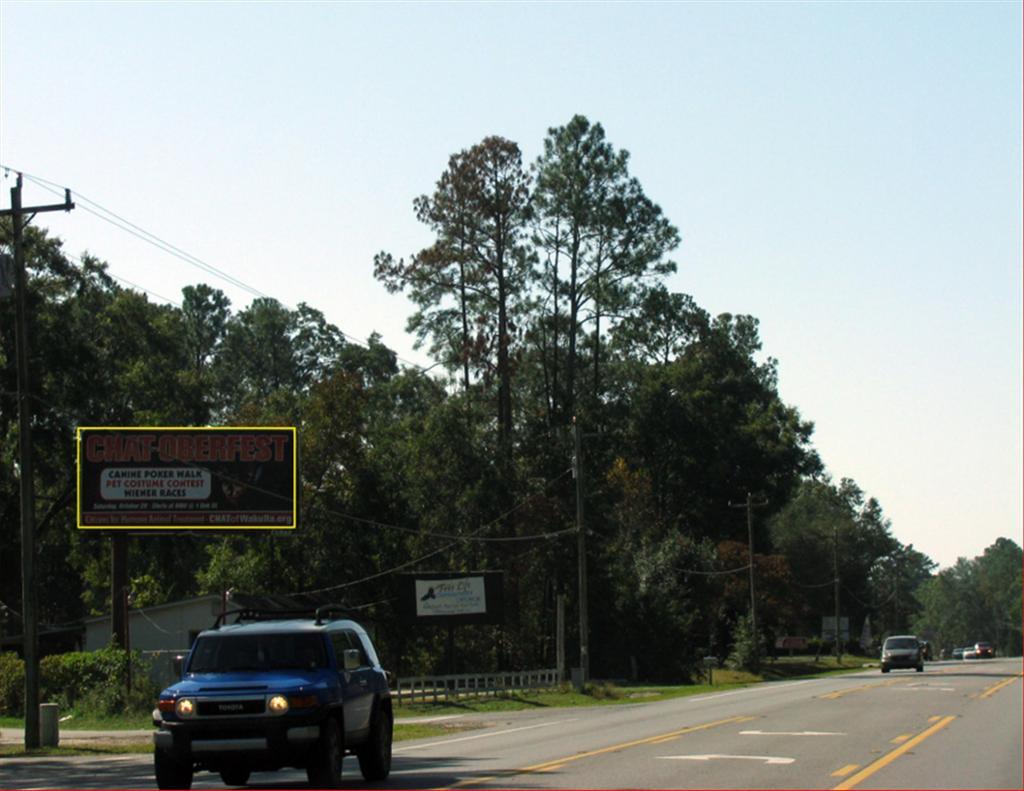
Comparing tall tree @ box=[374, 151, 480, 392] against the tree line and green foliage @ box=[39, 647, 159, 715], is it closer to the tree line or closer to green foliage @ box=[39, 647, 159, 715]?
the tree line

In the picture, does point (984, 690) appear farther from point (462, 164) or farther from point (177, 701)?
point (462, 164)

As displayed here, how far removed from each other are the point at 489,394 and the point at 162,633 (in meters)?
24.1

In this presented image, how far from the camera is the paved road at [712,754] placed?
17516mm

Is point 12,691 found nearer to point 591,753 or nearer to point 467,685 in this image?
point 467,685

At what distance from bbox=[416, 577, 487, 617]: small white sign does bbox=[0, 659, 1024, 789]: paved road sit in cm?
1587

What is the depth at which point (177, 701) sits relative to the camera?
16.4 m

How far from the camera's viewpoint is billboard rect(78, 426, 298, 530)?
47062 mm

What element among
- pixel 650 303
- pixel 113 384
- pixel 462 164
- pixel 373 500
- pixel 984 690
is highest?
pixel 462 164

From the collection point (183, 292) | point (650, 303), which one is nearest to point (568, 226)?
point (650, 303)

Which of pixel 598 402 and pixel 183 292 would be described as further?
pixel 183 292

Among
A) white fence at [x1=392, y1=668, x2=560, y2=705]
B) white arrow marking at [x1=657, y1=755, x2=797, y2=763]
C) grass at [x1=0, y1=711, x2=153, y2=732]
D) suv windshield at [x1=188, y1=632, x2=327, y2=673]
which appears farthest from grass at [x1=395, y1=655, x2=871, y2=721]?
suv windshield at [x1=188, y1=632, x2=327, y2=673]

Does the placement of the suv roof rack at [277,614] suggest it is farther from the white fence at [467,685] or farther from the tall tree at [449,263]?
the tall tree at [449,263]

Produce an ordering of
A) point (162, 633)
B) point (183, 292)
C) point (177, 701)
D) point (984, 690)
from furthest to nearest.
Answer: point (183, 292)
point (162, 633)
point (984, 690)
point (177, 701)

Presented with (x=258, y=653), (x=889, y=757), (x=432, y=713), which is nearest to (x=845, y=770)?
(x=889, y=757)
